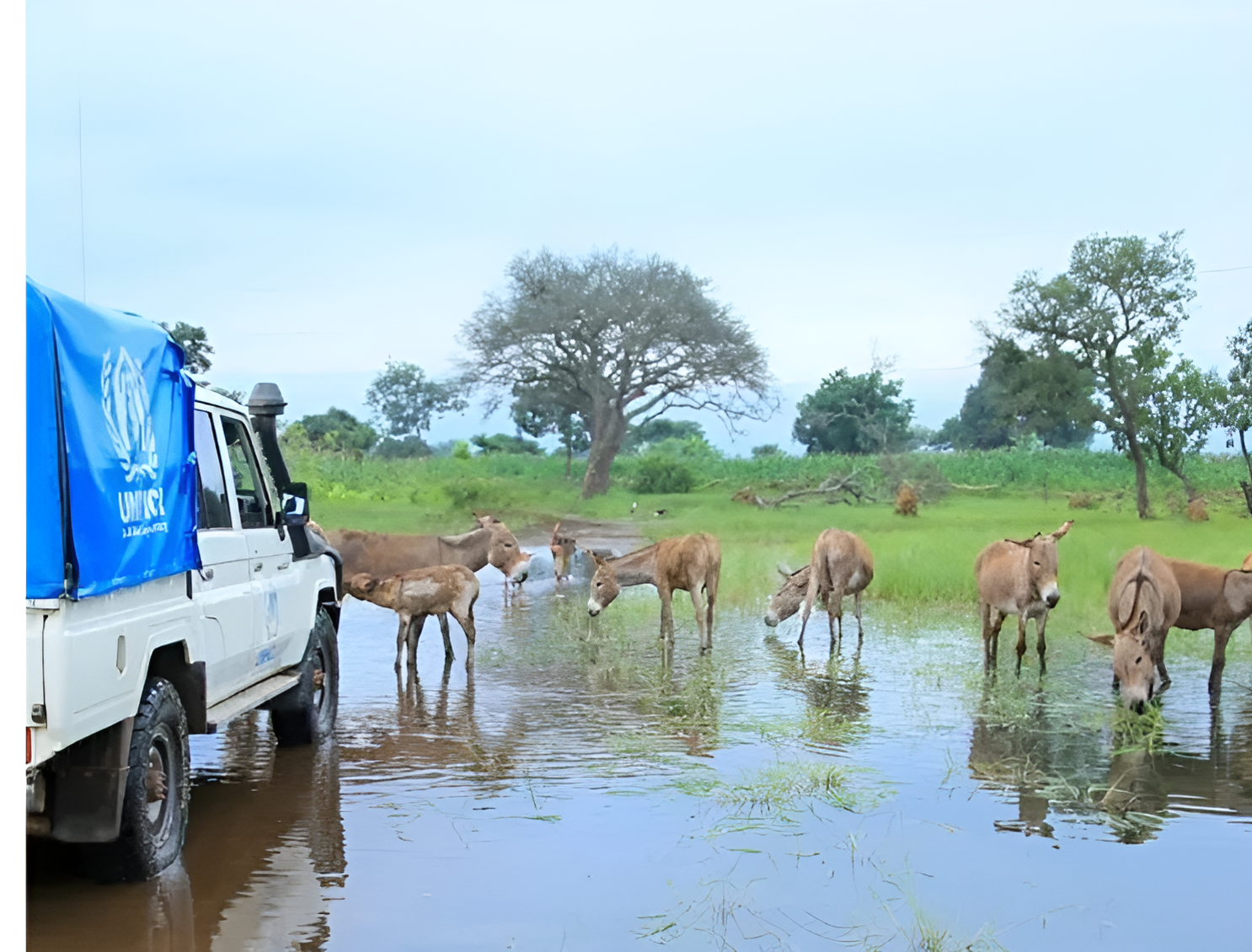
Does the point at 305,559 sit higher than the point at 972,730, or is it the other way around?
the point at 305,559

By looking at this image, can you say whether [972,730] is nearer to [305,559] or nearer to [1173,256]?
[305,559]

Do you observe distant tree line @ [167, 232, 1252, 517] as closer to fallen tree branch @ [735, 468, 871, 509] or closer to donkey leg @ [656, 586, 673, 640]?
fallen tree branch @ [735, 468, 871, 509]

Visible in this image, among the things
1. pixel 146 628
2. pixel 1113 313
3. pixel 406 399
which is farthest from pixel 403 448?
pixel 146 628

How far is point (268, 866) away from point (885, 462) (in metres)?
32.3

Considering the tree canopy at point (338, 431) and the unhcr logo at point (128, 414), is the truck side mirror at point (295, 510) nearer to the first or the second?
the unhcr logo at point (128, 414)

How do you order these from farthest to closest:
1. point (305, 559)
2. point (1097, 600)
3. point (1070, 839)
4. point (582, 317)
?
point (582, 317) < point (1097, 600) < point (305, 559) < point (1070, 839)

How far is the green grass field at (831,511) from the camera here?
21.2 meters

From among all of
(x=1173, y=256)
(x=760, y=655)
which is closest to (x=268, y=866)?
(x=760, y=655)

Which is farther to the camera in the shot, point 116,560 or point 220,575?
point 220,575

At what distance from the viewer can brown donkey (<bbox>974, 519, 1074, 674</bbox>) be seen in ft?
38.3

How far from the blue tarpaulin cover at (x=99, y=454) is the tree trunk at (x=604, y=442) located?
32922 millimetres

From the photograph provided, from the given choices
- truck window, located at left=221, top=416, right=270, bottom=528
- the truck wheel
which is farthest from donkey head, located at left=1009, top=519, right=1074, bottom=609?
truck window, located at left=221, top=416, right=270, bottom=528

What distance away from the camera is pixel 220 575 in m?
6.76

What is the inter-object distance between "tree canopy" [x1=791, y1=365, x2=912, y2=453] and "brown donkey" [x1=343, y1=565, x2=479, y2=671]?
30223mm
